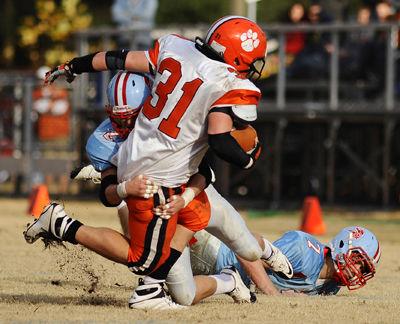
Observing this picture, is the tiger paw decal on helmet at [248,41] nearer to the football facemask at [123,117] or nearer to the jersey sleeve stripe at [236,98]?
the jersey sleeve stripe at [236,98]

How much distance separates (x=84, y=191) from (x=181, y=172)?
1198 cm

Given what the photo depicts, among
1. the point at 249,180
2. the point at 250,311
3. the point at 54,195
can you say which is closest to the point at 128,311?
the point at 250,311

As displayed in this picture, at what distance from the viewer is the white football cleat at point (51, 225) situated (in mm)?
6910

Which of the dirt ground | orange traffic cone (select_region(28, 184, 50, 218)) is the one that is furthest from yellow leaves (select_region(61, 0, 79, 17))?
the dirt ground

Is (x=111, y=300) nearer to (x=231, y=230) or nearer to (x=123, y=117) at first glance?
(x=231, y=230)

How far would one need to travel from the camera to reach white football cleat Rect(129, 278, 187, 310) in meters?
6.79

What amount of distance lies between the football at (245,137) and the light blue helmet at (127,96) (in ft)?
2.53

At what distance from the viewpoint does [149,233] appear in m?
6.69

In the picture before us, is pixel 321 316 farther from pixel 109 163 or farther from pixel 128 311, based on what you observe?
pixel 109 163

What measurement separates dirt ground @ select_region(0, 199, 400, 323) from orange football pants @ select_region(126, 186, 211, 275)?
11.0 inches

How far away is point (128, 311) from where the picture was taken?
6750 mm

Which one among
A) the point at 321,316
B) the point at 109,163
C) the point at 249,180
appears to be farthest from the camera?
the point at 249,180

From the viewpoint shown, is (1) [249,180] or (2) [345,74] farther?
(1) [249,180]

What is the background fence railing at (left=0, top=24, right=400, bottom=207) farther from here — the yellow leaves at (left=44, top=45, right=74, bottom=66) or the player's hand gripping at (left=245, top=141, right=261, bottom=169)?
the player's hand gripping at (left=245, top=141, right=261, bottom=169)
